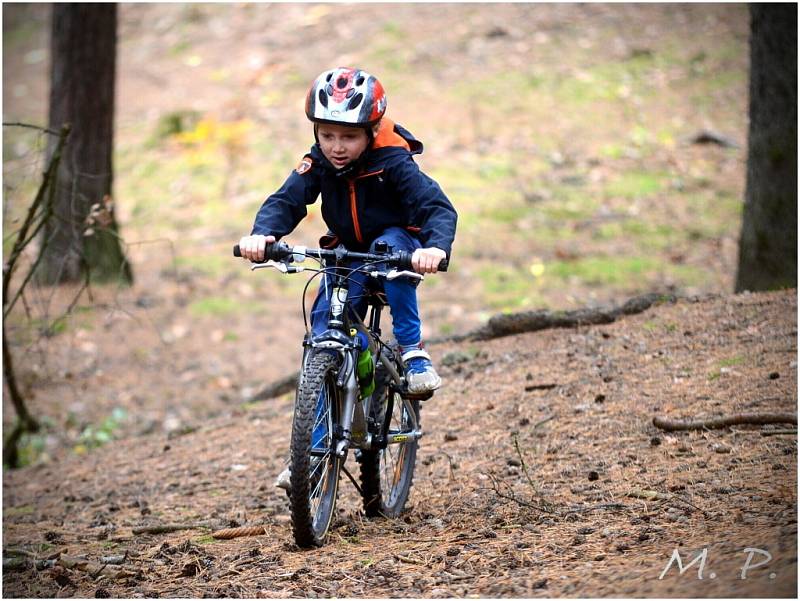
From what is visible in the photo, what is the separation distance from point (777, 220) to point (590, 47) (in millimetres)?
11308

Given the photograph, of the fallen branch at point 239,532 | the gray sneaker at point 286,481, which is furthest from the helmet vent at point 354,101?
the fallen branch at point 239,532

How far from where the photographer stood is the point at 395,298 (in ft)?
15.3

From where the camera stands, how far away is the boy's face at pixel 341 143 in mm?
4586

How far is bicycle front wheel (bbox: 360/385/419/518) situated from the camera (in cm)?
513

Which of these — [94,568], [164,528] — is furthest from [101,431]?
[94,568]

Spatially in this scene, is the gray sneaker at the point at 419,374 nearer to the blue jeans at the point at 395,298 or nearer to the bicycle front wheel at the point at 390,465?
the blue jeans at the point at 395,298

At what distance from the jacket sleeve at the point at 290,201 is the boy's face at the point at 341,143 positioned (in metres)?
0.17

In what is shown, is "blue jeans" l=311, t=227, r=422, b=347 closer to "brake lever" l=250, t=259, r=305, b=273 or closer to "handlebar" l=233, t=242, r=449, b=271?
"handlebar" l=233, t=242, r=449, b=271

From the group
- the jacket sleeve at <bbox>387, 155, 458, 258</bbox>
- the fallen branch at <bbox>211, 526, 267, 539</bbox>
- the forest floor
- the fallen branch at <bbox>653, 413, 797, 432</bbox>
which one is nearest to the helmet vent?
the jacket sleeve at <bbox>387, 155, 458, 258</bbox>

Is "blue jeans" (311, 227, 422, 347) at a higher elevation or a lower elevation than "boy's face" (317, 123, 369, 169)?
lower

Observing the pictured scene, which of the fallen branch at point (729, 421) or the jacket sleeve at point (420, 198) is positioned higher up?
the jacket sleeve at point (420, 198)

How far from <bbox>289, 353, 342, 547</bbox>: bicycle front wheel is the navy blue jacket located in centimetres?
77

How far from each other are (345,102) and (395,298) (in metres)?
1.03

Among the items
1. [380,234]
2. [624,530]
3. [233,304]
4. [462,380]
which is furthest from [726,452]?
[233,304]
